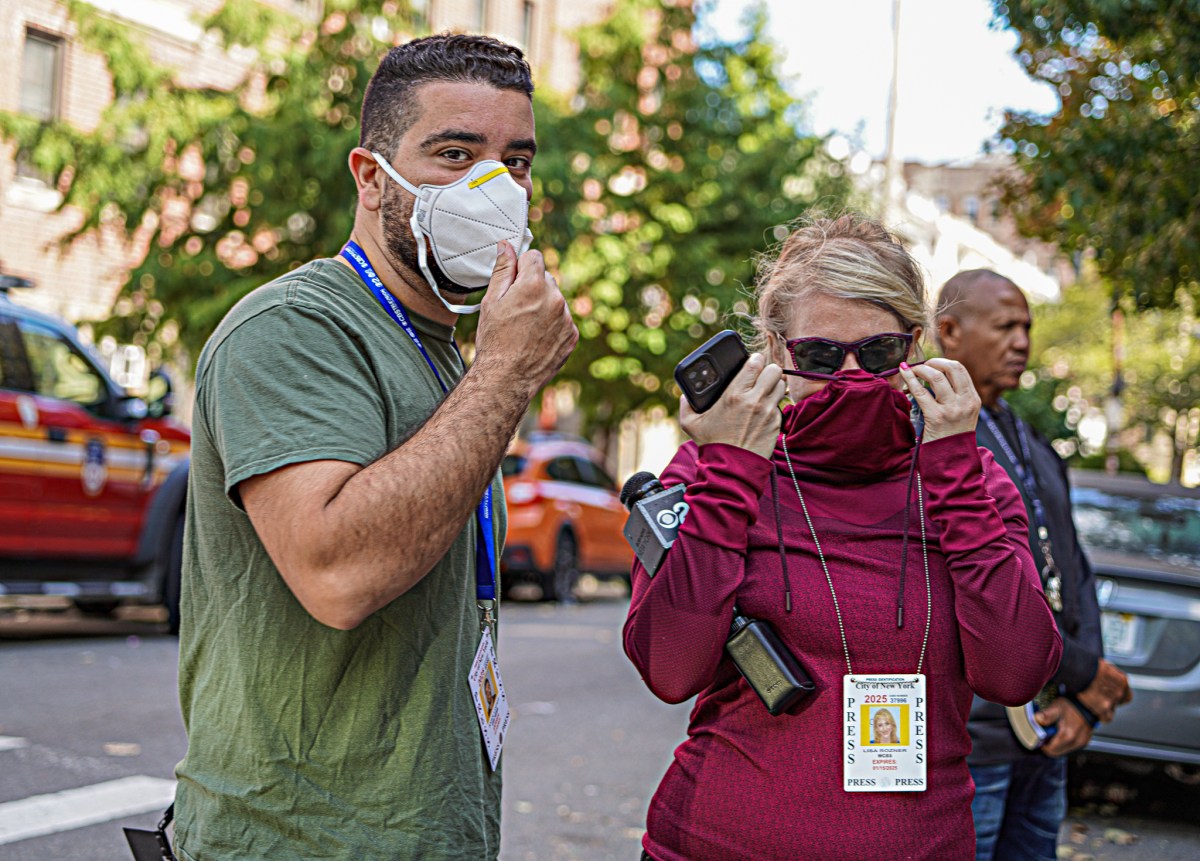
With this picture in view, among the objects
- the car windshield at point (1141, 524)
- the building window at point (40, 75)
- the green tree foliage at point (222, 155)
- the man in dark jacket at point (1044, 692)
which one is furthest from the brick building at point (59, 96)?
the man in dark jacket at point (1044, 692)

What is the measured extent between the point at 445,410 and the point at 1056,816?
103 inches

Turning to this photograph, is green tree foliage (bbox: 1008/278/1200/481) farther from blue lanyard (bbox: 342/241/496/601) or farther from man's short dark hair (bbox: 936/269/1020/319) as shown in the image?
blue lanyard (bbox: 342/241/496/601)

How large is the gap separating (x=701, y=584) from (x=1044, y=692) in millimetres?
1895

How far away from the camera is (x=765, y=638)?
7.38 ft

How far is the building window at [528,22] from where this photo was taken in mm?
30422

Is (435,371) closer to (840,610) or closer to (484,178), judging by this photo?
(484,178)

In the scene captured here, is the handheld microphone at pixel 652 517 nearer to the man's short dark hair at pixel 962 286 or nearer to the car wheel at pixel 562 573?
the man's short dark hair at pixel 962 286

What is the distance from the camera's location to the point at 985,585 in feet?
7.56

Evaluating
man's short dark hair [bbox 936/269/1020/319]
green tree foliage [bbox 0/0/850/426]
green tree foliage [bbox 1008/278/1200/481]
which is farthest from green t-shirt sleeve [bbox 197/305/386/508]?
green tree foliage [bbox 1008/278/1200/481]

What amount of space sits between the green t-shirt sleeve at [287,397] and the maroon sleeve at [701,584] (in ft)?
1.93

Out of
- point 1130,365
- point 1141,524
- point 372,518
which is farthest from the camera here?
point 1130,365

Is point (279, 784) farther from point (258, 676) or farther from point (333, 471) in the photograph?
point (333, 471)

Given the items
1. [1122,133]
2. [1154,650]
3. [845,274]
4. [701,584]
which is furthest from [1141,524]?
[701,584]

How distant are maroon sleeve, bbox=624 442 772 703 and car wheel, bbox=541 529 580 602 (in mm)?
13699
